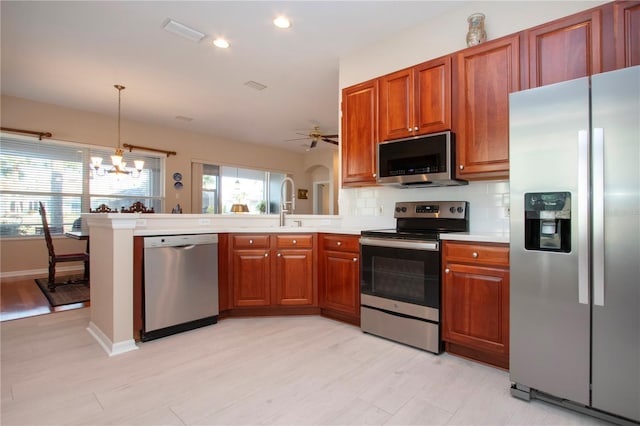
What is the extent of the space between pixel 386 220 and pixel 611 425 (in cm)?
A: 211

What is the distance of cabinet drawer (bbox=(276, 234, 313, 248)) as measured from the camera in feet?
10.6

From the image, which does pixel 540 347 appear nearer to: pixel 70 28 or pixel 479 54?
pixel 479 54

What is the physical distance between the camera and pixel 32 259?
539 centimetres

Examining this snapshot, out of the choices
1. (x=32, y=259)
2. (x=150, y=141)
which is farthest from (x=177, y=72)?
(x=32, y=259)

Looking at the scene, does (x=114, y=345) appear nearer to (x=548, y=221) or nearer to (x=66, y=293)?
(x=66, y=293)

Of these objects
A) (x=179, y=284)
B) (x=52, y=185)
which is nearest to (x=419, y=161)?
(x=179, y=284)

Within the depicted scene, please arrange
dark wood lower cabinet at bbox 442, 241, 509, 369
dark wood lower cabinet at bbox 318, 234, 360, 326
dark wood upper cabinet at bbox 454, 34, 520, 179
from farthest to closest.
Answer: dark wood lower cabinet at bbox 318, 234, 360, 326 → dark wood upper cabinet at bbox 454, 34, 520, 179 → dark wood lower cabinet at bbox 442, 241, 509, 369

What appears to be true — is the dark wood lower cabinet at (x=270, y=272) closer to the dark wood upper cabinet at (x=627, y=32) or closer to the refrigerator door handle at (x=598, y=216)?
the refrigerator door handle at (x=598, y=216)

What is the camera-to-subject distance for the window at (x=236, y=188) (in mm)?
7570

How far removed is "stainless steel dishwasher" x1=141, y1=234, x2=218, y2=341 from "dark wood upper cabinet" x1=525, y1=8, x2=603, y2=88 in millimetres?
2836

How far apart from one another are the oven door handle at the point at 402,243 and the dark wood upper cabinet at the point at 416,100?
3.06 feet

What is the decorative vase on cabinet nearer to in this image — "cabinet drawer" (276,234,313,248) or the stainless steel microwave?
the stainless steel microwave

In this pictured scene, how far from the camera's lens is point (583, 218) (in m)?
1.61

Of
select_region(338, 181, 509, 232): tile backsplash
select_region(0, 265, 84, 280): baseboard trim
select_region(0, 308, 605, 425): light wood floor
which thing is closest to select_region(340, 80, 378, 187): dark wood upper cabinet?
select_region(338, 181, 509, 232): tile backsplash
